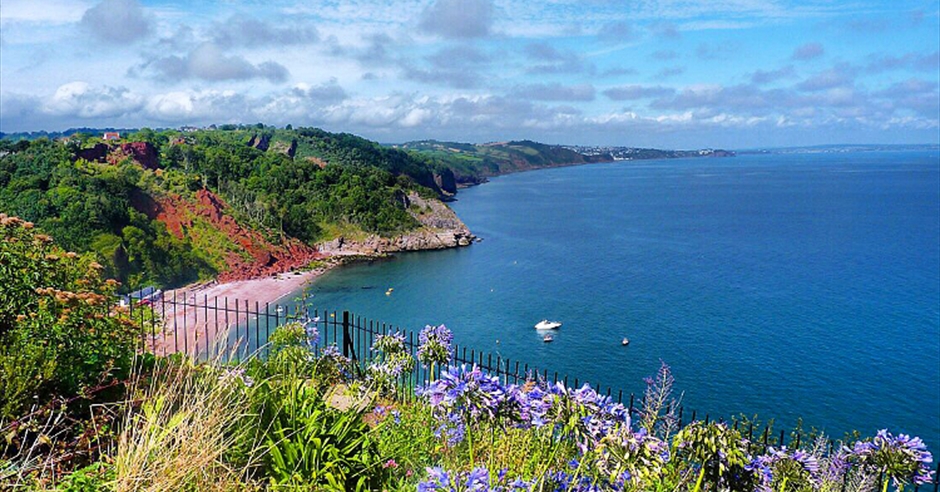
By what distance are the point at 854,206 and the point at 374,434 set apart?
102 meters

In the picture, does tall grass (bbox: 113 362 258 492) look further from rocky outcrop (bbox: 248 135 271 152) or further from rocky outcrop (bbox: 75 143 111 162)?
rocky outcrop (bbox: 248 135 271 152)

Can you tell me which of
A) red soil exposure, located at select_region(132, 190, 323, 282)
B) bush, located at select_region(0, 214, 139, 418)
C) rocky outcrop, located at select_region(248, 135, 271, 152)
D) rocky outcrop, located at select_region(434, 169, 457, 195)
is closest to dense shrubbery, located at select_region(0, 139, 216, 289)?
red soil exposure, located at select_region(132, 190, 323, 282)

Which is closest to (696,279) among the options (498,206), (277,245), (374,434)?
(277,245)

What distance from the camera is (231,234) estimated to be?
170 feet

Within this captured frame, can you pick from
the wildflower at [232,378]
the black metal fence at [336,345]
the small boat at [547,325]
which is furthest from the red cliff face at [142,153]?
the wildflower at [232,378]

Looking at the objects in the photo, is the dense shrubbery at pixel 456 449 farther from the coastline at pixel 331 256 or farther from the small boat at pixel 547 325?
the coastline at pixel 331 256

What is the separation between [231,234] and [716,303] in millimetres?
37524

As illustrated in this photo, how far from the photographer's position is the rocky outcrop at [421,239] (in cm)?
5866

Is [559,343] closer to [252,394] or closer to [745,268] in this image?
[745,268]

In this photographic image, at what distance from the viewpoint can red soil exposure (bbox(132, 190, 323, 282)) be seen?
48.6 meters

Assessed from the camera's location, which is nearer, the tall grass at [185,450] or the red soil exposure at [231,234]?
the tall grass at [185,450]

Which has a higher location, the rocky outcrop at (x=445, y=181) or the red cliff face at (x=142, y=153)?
the red cliff face at (x=142, y=153)

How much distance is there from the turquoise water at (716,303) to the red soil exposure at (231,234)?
566 cm

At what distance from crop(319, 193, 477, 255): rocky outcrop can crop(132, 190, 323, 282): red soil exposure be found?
10.5 ft
